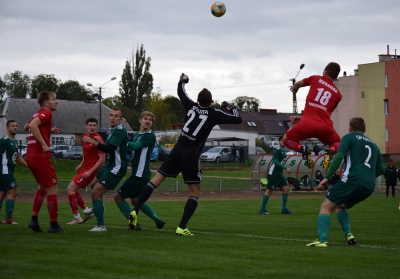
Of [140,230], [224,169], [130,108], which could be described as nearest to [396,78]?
[224,169]

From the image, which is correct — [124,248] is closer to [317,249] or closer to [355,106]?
[317,249]

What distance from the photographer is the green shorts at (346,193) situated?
977cm

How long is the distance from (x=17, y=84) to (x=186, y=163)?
113809 mm

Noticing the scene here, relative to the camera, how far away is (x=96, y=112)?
93.9 metres

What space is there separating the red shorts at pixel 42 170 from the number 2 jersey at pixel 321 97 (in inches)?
196

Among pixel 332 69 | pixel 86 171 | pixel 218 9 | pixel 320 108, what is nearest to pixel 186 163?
pixel 320 108

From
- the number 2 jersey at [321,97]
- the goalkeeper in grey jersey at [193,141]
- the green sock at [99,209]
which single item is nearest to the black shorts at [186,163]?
the goalkeeper in grey jersey at [193,141]

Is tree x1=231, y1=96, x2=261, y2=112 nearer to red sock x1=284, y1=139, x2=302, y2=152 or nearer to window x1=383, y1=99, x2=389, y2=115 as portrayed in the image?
window x1=383, y1=99, x2=389, y2=115

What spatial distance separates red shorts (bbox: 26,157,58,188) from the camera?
11.2 m

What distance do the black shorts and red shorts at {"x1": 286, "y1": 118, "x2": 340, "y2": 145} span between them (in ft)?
7.93

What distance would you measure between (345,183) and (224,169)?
44803 mm

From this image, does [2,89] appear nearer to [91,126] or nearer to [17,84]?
[17,84]

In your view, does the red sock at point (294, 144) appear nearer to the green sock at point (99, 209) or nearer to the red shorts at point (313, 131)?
the red shorts at point (313, 131)

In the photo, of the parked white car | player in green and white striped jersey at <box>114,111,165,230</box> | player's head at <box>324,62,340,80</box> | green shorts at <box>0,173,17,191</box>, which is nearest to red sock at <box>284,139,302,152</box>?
player's head at <box>324,62,340,80</box>
